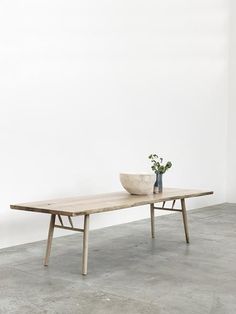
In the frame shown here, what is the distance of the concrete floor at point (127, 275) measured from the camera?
9.32 ft

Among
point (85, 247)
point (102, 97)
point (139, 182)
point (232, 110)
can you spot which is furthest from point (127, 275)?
point (232, 110)

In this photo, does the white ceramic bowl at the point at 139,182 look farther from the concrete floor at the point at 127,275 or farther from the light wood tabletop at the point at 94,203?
the concrete floor at the point at 127,275

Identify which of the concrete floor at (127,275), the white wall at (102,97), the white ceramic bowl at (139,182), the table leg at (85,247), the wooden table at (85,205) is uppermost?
the white wall at (102,97)

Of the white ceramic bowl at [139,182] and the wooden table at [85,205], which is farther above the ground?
the white ceramic bowl at [139,182]

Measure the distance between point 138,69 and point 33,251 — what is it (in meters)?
2.54

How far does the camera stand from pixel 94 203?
12.0 feet

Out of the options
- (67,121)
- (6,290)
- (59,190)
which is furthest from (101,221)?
(6,290)

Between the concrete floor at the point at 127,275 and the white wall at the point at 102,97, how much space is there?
595 millimetres

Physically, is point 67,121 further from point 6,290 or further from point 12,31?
point 6,290

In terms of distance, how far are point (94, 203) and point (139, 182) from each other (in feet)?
2.04

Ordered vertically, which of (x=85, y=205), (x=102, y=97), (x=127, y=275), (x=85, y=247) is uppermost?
(x=102, y=97)

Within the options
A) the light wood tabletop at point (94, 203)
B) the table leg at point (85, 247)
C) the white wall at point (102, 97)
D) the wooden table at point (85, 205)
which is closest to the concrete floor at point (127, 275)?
the table leg at point (85, 247)

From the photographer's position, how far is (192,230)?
5242 millimetres

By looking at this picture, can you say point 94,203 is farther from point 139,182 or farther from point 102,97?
point 102,97
